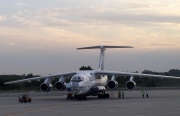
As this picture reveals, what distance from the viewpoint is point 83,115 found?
2222 centimetres

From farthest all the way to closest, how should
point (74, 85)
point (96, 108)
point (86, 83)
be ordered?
point (86, 83), point (74, 85), point (96, 108)

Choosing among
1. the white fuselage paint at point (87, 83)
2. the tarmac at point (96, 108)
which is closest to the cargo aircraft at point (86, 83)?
the white fuselage paint at point (87, 83)

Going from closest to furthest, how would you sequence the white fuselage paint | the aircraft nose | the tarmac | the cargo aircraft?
the tarmac < the aircraft nose < the white fuselage paint < the cargo aircraft

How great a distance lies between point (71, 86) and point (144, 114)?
18906mm

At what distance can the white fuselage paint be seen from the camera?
4006cm

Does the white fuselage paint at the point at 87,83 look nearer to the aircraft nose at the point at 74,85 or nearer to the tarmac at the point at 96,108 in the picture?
the aircraft nose at the point at 74,85

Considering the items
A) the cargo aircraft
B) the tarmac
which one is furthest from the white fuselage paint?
the tarmac

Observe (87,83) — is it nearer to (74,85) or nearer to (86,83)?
(86,83)

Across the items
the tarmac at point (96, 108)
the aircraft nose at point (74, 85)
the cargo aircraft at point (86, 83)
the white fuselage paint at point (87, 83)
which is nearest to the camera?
the tarmac at point (96, 108)

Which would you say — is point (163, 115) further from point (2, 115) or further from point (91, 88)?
point (91, 88)

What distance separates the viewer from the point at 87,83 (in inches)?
1624

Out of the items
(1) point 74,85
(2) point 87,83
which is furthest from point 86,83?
(1) point 74,85

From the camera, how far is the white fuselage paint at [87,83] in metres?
40.1

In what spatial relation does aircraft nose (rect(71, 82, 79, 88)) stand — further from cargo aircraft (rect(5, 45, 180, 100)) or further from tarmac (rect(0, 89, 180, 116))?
tarmac (rect(0, 89, 180, 116))
